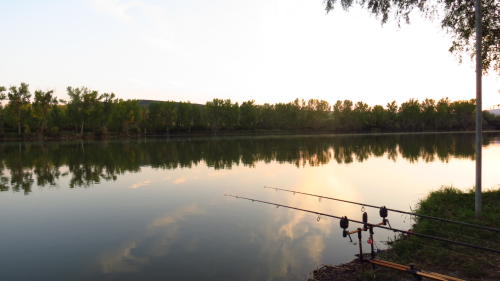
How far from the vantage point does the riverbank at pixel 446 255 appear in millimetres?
5637

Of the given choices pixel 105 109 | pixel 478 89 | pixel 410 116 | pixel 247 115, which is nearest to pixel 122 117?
pixel 105 109

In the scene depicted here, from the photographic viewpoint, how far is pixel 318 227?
9375 mm

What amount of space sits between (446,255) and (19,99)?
94366 millimetres

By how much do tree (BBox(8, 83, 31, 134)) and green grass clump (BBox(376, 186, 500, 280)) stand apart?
9138 cm

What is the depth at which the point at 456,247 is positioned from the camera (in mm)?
6723

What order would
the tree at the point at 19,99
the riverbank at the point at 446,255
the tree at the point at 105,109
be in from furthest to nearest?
the tree at the point at 105,109 → the tree at the point at 19,99 → the riverbank at the point at 446,255

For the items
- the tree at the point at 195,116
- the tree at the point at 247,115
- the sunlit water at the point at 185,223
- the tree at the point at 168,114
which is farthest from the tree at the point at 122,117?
the sunlit water at the point at 185,223

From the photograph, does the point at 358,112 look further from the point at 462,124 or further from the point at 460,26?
the point at 460,26

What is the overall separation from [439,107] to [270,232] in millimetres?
157255

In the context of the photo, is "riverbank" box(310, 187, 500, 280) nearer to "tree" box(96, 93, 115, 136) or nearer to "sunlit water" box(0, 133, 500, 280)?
"sunlit water" box(0, 133, 500, 280)

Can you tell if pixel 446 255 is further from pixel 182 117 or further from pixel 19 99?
pixel 182 117

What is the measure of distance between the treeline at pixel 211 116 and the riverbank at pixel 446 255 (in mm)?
89988

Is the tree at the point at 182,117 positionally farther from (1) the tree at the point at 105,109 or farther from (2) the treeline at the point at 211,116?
(1) the tree at the point at 105,109

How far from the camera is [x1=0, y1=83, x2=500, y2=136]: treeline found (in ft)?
264
